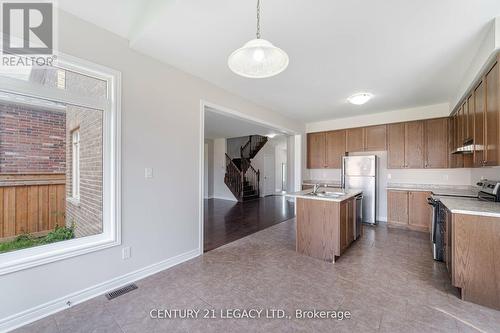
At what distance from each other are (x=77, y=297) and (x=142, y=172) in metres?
1.32

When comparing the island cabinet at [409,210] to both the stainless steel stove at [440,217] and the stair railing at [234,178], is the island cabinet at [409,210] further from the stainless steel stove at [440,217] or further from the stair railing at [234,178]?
the stair railing at [234,178]

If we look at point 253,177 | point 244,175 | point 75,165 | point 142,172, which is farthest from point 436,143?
point 253,177

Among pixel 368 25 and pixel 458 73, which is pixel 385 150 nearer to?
pixel 458 73

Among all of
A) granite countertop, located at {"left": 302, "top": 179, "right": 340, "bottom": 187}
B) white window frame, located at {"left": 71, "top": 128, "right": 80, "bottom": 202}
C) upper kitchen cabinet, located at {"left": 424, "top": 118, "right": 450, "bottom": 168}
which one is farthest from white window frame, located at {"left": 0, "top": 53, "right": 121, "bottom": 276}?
upper kitchen cabinet, located at {"left": 424, "top": 118, "right": 450, "bottom": 168}

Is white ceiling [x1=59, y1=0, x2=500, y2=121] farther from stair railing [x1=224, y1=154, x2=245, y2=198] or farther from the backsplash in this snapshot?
stair railing [x1=224, y1=154, x2=245, y2=198]

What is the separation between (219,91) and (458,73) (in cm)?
347

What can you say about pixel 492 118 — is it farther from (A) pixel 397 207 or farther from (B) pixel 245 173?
(B) pixel 245 173

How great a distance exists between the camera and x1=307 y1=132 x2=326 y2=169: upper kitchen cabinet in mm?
5855

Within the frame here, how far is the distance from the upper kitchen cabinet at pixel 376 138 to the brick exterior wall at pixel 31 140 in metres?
5.57

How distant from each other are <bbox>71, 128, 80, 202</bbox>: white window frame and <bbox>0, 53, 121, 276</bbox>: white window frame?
0.27 meters

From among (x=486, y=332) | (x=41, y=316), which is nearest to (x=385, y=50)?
(x=486, y=332)

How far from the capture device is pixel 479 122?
259 centimetres

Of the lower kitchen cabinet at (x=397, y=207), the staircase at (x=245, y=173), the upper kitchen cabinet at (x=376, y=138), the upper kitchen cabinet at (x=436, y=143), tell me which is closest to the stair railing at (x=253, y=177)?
the staircase at (x=245, y=173)

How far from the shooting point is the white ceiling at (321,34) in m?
1.83
